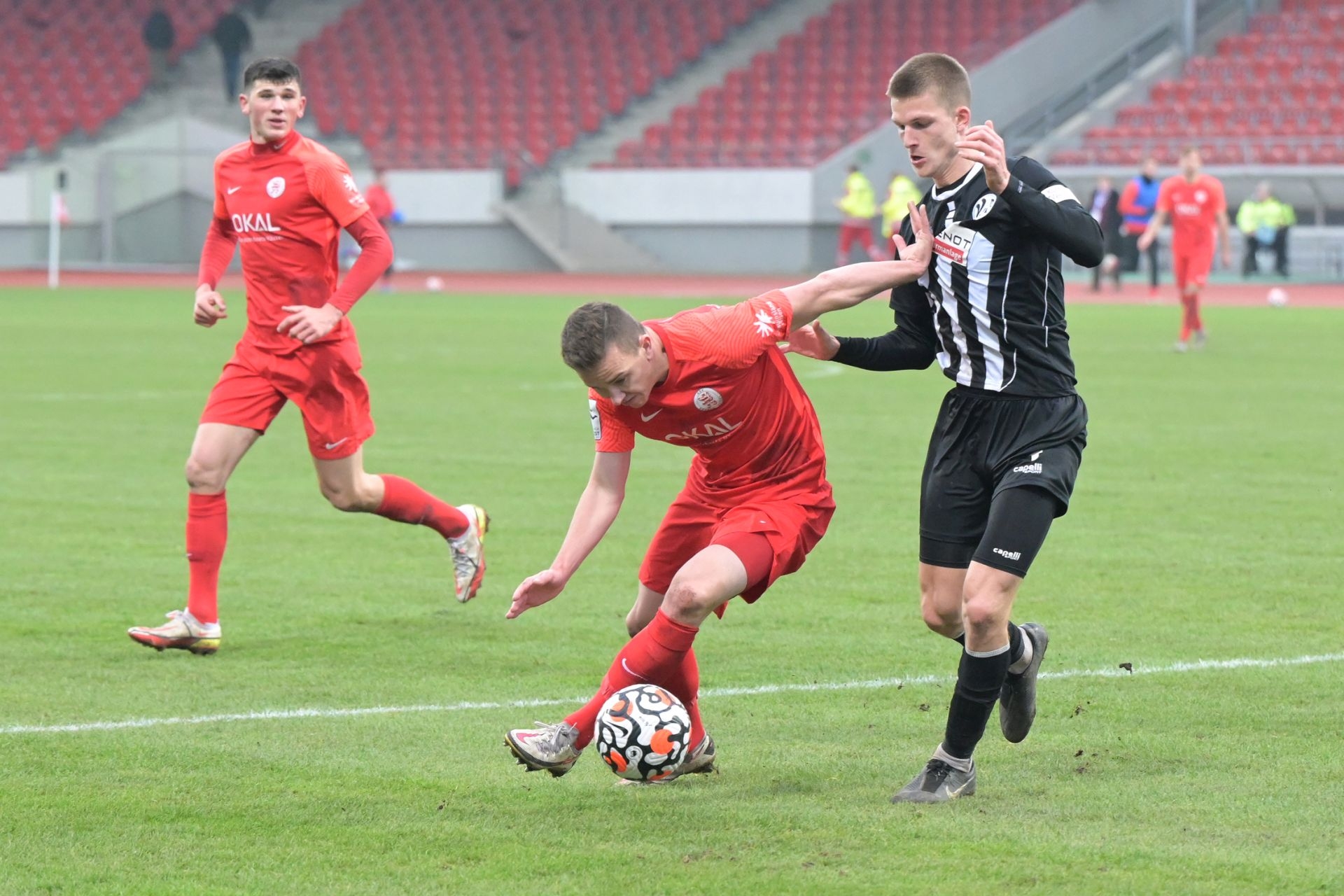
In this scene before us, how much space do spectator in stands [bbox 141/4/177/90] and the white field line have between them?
134ft

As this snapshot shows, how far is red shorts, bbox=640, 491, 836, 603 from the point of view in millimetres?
5242

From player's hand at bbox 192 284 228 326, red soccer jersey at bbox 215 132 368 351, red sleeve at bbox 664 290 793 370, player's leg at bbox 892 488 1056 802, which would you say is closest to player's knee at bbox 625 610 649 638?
red sleeve at bbox 664 290 793 370

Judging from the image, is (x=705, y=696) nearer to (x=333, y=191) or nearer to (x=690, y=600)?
(x=690, y=600)

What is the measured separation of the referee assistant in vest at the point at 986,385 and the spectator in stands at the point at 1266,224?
29.1 m

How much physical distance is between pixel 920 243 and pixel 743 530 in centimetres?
97

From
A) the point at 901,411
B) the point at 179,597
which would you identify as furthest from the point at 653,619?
the point at 901,411

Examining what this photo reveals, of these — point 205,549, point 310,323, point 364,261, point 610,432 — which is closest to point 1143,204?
point 364,261

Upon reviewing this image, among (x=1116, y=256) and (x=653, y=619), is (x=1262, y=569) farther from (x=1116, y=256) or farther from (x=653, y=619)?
(x=1116, y=256)

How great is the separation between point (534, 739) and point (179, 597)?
3.49 m

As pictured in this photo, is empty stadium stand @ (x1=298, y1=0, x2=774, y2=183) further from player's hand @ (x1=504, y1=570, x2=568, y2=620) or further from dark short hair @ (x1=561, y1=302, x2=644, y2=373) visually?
dark short hair @ (x1=561, y1=302, x2=644, y2=373)

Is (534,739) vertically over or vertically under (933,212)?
under

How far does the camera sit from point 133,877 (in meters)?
4.35

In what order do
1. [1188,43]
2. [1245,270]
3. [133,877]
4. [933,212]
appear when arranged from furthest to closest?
[1188,43] → [1245,270] → [933,212] → [133,877]

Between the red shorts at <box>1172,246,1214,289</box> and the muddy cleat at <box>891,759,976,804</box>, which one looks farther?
the red shorts at <box>1172,246,1214,289</box>
